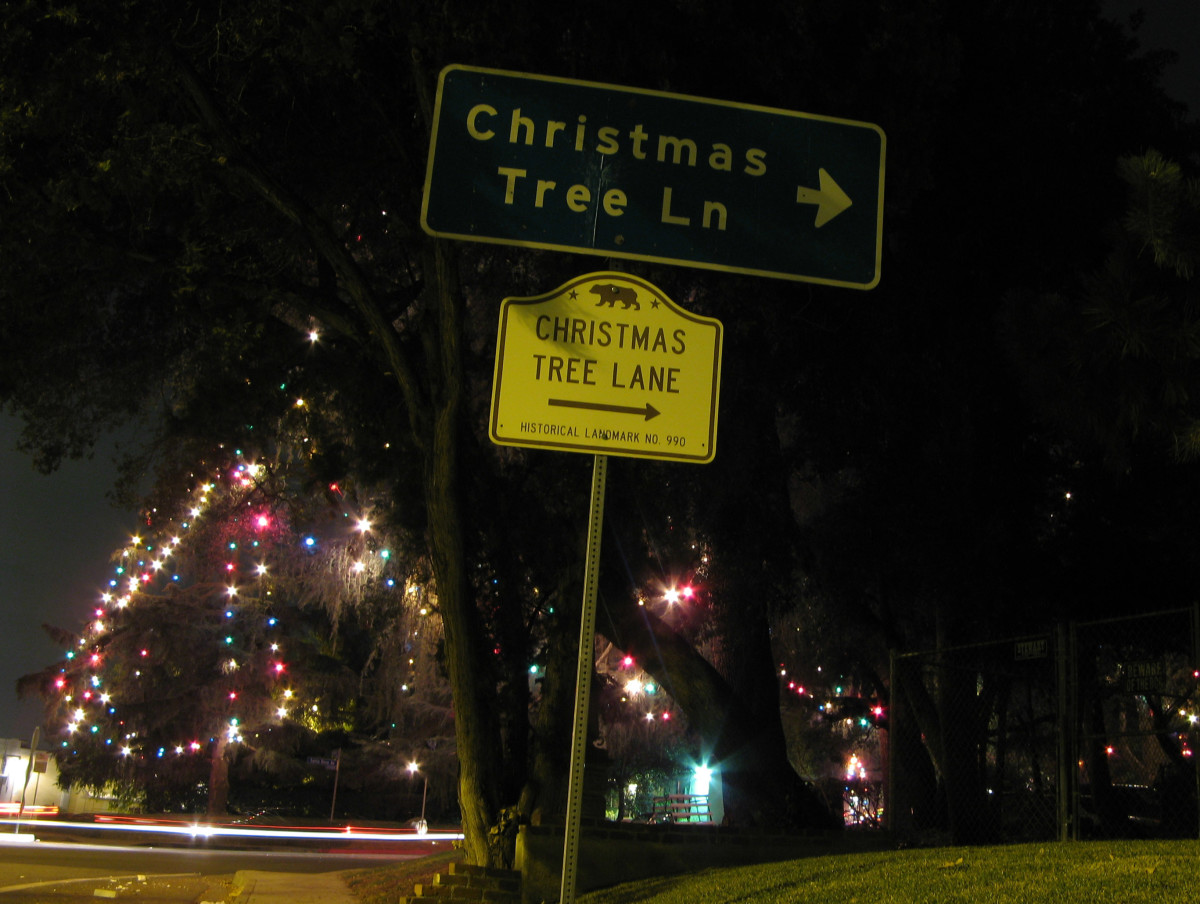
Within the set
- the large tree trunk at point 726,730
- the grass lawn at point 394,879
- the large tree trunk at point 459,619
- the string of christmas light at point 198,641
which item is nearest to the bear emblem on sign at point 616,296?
the large tree trunk at point 459,619

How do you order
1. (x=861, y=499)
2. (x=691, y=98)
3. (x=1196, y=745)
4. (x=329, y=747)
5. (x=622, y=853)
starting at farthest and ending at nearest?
(x=329, y=747) → (x=861, y=499) → (x=622, y=853) → (x=1196, y=745) → (x=691, y=98)

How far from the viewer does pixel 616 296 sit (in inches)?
160

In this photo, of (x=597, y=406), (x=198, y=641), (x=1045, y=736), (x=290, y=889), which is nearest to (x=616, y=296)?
(x=597, y=406)

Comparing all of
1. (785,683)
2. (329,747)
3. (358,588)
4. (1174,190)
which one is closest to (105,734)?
(329,747)

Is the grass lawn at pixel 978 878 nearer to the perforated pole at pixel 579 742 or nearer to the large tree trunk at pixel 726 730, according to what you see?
the perforated pole at pixel 579 742

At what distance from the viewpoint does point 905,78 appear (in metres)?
10.2

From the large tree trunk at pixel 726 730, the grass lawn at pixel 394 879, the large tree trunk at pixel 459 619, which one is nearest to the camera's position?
the large tree trunk at pixel 459 619

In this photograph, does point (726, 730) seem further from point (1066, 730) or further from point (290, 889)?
point (290, 889)

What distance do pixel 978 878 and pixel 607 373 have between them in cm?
321

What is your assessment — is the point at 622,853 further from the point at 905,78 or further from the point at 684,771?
the point at 684,771

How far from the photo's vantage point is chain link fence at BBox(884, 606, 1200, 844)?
1000 cm

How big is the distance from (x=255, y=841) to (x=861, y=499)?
52.1 ft

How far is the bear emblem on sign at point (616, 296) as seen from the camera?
4.04m

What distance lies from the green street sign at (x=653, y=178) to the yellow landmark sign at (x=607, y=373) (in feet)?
1.61
